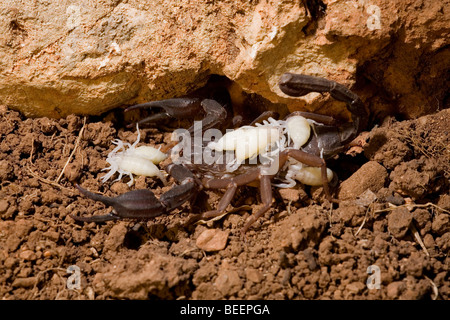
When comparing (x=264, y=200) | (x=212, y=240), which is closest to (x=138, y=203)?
(x=212, y=240)

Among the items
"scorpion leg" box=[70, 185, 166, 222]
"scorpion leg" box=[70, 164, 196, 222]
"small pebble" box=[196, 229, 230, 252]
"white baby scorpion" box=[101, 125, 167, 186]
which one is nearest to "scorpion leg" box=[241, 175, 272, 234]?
"small pebble" box=[196, 229, 230, 252]

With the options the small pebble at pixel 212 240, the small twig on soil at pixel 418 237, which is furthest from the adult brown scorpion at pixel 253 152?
the small twig on soil at pixel 418 237

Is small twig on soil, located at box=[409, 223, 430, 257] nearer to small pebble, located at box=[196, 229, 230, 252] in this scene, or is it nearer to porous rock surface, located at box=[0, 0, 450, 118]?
porous rock surface, located at box=[0, 0, 450, 118]

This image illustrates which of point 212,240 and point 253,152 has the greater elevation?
point 253,152

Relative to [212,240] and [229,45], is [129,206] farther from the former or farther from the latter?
[229,45]

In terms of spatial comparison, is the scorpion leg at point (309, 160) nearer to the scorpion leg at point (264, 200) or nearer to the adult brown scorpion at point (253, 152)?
the adult brown scorpion at point (253, 152)

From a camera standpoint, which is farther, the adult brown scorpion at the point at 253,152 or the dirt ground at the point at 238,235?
the adult brown scorpion at the point at 253,152

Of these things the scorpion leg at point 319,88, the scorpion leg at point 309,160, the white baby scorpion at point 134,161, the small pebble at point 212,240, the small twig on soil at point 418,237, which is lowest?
the small twig on soil at point 418,237

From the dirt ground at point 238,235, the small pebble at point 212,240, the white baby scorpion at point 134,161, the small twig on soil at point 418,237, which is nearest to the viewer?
the dirt ground at point 238,235

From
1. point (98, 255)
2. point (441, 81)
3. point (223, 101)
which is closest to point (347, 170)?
point (441, 81)
